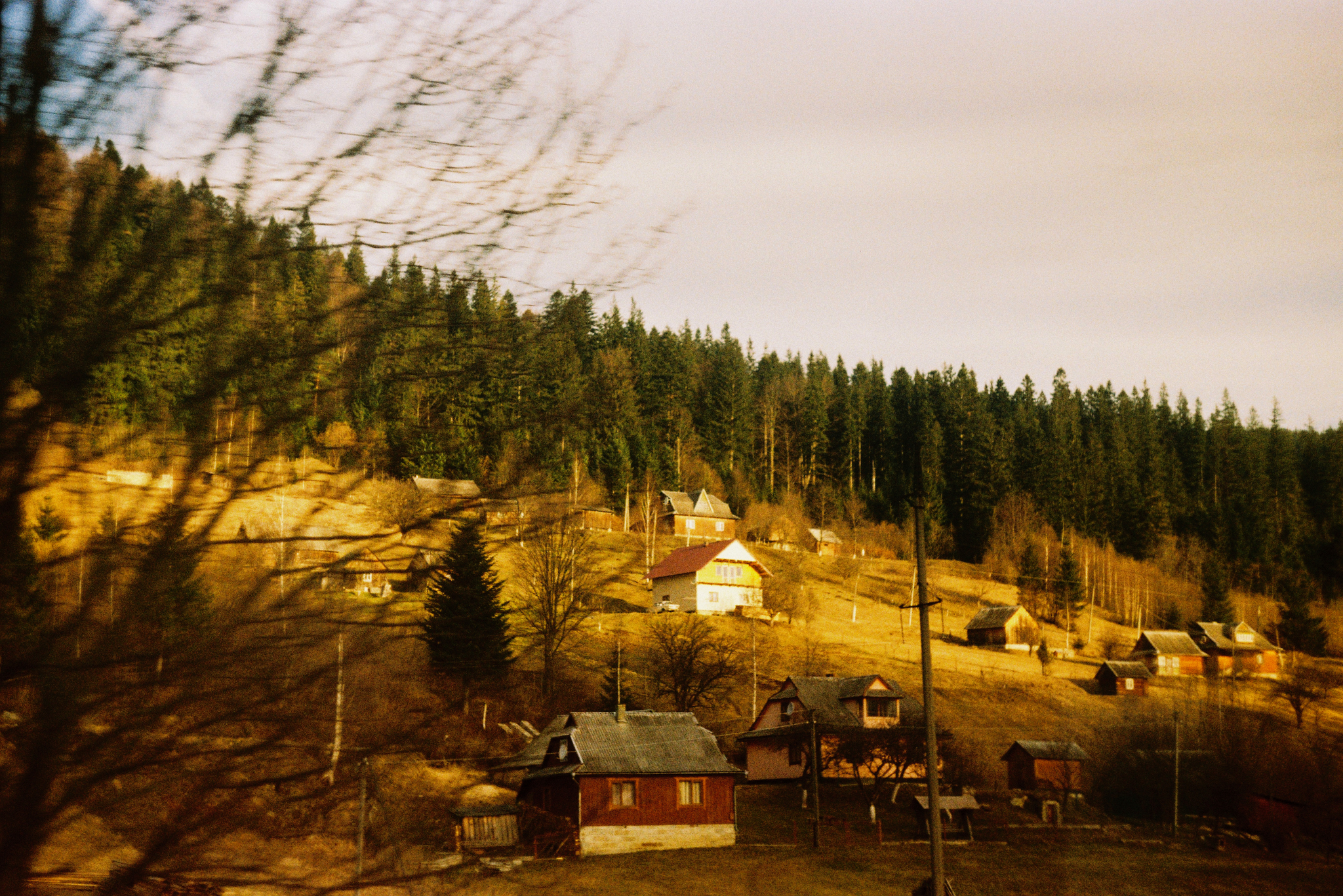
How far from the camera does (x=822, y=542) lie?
351 ft

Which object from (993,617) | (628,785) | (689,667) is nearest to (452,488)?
(628,785)

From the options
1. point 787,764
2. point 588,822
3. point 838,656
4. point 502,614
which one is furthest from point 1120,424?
point 502,614

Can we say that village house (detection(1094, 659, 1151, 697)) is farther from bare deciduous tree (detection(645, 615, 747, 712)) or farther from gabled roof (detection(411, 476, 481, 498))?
gabled roof (detection(411, 476, 481, 498))

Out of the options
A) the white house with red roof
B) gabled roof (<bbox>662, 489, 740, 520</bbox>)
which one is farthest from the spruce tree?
gabled roof (<bbox>662, 489, 740, 520</bbox>)

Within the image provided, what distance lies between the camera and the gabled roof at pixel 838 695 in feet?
153

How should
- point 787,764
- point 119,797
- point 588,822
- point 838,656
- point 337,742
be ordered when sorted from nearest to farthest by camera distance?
point 119,797
point 337,742
point 588,822
point 787,764
point 838,656

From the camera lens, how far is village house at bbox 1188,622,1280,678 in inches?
3162

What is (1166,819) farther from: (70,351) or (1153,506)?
(1153,506)

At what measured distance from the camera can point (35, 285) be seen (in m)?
2.68

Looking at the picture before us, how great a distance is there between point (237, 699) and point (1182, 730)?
6070 cm

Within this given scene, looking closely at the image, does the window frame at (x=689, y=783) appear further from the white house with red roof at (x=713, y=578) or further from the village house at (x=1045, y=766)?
the white house with red roof at (x=713, y=578)

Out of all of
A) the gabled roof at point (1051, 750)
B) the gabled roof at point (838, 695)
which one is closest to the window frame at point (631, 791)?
the gabled roof at point (838, 695)

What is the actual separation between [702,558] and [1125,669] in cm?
3219

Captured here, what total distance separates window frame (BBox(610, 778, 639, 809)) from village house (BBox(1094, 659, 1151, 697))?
44.9 m
